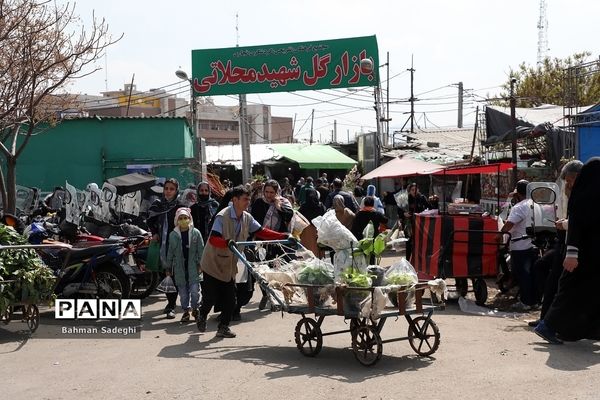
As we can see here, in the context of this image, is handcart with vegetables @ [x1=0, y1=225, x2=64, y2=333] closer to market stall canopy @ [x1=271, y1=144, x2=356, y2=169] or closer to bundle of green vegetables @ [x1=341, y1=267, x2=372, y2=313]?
bundle of green vegetables @ [x1=341, y1=267, x2=372, y2=313]

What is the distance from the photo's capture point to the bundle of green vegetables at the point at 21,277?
8.45 meters

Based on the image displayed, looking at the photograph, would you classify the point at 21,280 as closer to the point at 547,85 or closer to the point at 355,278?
the point at 355,278

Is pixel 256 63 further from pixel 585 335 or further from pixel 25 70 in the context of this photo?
pixel 585 335

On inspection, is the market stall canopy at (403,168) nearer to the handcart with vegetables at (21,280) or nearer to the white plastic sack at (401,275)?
the white plastic sack at (401,275)

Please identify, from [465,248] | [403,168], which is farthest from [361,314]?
[403,168]

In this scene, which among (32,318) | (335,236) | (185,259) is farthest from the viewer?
(185,259)

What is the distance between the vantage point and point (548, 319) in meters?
7.68

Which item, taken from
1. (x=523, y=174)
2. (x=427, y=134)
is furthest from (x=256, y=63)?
(x=427, y=134)

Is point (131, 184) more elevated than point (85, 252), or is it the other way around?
point (131, 184)

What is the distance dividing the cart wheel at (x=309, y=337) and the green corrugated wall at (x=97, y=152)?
55.3 feet

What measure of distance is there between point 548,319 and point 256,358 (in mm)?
2982

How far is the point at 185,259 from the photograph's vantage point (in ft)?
32.3
